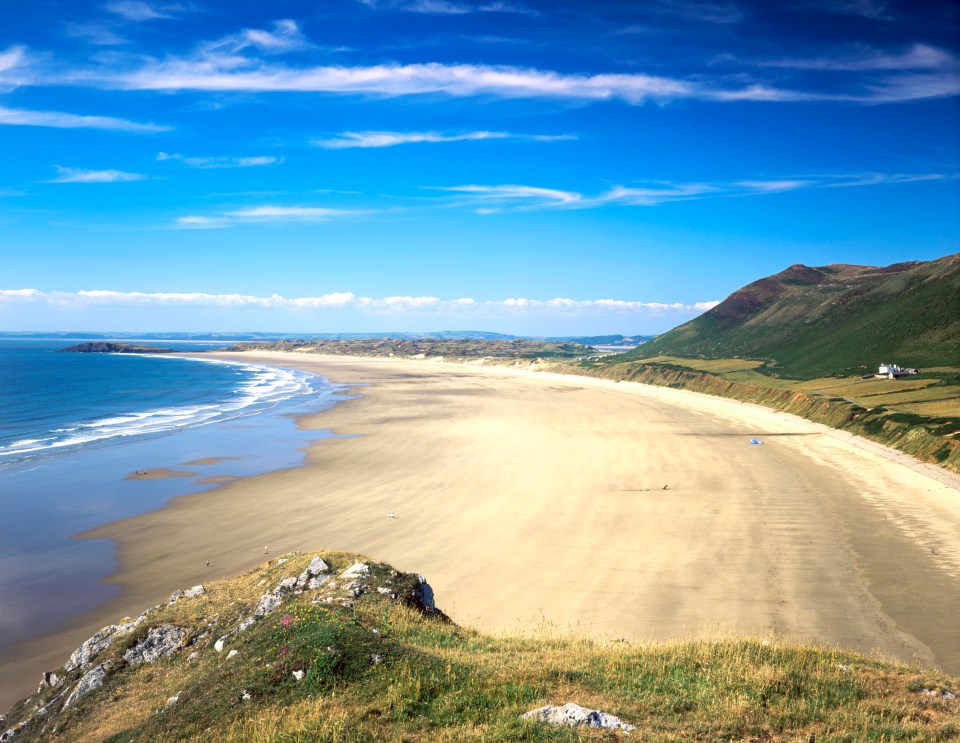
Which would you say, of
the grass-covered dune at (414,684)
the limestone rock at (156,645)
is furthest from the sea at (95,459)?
the grass-covered dune at (414,684)

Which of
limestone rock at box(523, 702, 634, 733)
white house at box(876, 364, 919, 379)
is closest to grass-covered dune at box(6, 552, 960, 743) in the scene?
limestone rock at box(523, 702, 634, 733)

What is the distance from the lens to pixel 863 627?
18500 millimetres

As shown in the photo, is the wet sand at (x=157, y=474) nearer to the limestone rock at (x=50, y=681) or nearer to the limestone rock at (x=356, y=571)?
the limestone rock at (x=50, y=681)

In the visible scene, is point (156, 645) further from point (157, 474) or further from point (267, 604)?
point (157, 474)

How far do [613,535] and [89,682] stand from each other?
20219 mm

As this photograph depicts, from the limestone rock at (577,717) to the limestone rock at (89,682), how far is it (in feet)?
34.3

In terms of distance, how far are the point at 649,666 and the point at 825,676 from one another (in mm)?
3272

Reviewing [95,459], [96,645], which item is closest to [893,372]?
[95,459]

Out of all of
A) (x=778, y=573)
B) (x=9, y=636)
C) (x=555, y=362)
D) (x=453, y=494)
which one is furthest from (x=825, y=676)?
(x=555, y=362)

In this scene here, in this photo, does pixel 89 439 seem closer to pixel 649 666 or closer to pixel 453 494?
pixel 453 494

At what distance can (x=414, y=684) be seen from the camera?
10727mm

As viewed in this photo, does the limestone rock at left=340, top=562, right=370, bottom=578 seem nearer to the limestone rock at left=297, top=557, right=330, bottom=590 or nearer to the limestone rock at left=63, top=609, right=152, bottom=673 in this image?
the limestone rock at left=297, top=557, right=330, bottom=590

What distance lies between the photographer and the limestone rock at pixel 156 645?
47.2 feet

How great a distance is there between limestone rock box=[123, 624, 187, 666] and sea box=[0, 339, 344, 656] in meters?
6.91
